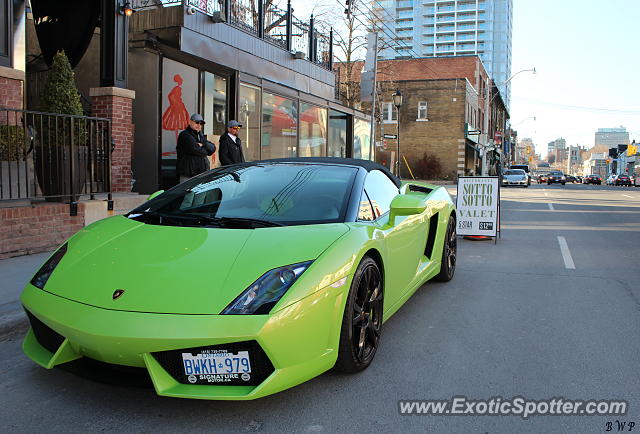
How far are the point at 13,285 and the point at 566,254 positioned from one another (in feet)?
24.1

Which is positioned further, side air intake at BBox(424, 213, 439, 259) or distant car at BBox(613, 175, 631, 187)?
distant car at BBox(613, 175, 631, 187)

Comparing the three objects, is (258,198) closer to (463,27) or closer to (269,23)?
(269,23)

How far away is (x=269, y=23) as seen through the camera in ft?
50.6

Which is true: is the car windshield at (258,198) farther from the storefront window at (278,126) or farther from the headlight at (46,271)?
the storefront window at (278,126)

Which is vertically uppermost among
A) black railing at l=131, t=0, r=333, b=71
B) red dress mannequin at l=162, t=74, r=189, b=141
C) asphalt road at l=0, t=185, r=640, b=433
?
black railing at l=131, t=0, r=333, b=71

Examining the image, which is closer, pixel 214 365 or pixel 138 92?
Result: pixel 214 365

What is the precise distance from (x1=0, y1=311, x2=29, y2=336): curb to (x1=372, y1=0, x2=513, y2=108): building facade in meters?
140

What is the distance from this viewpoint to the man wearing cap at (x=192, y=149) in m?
9.05

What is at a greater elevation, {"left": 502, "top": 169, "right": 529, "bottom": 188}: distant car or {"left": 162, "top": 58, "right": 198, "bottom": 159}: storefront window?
{"left": 162, "top": 58, "right": 198, "bottom": 159}: storefront window

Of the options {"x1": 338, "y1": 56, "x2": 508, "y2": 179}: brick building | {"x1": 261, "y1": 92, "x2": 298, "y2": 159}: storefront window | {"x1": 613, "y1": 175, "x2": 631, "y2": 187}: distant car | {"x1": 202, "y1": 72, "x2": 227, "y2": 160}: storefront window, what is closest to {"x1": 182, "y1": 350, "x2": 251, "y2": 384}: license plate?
{"x1": 202, "y1": 72, "x2": 227, "y2": 160}: storefront window

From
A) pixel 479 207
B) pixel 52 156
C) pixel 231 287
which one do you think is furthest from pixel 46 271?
pixel 479 207

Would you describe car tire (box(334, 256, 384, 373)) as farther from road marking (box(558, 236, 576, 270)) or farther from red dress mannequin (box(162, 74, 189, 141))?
red dress mannequin (box(162, 74, 189, 141))

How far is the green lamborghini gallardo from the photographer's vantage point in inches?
103

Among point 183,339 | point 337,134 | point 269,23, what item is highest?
point 269,23
